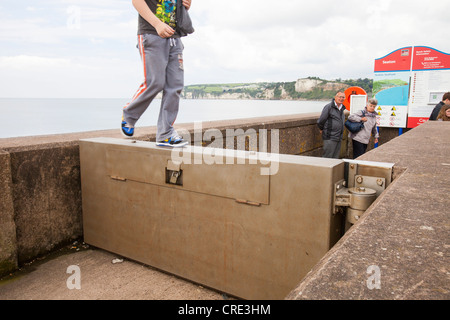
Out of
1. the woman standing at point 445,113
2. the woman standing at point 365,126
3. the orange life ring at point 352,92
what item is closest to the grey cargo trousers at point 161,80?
the woman standing at point 365,126

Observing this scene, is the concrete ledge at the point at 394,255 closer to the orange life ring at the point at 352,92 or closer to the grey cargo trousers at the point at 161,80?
the grey cargo trousers at the point at 161,80

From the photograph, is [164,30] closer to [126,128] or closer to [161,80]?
[161,80]

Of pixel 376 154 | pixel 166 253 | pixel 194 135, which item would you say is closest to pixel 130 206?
pixel 166 253

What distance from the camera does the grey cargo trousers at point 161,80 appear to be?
302cm

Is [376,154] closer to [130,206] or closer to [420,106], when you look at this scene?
[130,206]

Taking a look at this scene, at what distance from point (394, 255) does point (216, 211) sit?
1.63m

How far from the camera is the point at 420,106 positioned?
9852mm

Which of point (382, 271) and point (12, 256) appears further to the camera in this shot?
point (12, 256)

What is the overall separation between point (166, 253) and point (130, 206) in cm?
54

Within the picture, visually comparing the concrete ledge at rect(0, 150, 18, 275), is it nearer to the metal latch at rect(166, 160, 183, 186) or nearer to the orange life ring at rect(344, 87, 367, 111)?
the metal latch at rect(166, 160, 183, 186)

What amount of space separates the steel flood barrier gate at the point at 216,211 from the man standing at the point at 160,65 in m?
0.26

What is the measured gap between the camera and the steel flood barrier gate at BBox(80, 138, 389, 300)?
2.35m

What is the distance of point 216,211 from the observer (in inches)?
107

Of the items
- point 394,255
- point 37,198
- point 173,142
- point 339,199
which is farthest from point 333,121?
point 394,255
